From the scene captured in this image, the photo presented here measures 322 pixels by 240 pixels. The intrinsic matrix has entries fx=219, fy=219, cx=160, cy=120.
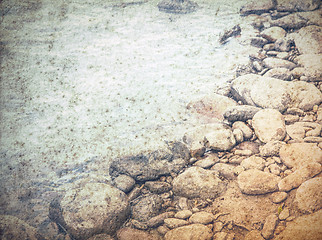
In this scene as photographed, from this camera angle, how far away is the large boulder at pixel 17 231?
7.41ft

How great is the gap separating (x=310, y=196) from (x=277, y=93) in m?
1.50

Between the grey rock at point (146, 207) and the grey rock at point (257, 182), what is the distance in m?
0.92

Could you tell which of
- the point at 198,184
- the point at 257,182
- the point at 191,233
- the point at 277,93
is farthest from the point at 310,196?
the point at 277,93

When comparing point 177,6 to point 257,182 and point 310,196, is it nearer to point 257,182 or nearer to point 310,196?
point 257,182

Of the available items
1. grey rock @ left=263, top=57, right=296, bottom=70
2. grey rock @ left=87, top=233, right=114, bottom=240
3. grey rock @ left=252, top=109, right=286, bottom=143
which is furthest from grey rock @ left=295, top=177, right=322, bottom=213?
grey rock @ left=263, top=57, right=296, bottom=70

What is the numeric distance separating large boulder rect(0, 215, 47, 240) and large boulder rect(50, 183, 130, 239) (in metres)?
0.22

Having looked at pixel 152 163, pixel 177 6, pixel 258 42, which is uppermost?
pixel 177 6

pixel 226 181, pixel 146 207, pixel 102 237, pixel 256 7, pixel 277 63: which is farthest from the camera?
pixel 256 7

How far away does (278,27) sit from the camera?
13.7 ft

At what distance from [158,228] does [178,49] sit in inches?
129

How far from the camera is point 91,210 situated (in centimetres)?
230

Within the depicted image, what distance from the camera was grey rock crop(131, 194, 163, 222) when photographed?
2338 mm

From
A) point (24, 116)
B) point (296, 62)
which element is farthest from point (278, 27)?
point (24, 116)

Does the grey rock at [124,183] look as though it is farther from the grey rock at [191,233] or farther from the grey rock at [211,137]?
the grey rock at [211,137]
